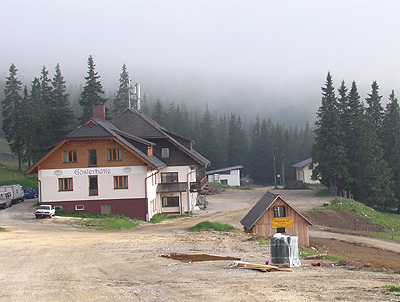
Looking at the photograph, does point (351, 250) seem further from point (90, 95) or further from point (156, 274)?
point (90, 95)

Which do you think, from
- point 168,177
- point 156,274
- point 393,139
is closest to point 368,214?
point 393,139

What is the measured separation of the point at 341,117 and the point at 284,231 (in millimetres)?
39456

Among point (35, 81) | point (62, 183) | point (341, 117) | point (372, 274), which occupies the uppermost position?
point (35, 81)

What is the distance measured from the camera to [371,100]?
74.3 metres

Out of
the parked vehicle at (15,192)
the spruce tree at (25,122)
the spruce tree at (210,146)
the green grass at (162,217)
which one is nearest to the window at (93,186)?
the green grass at (162,217)

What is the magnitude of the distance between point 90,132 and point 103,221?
951 centimetres

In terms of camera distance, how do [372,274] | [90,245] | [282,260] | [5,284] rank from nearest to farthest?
1. [5,284]
2. [372,274]
3. [282,260]
4. [90,245]

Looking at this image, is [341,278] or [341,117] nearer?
[341,278]

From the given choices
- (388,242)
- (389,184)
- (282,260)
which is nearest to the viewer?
(282,260)

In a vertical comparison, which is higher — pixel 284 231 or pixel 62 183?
pixel 62 183

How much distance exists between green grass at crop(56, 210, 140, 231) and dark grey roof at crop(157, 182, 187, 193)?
8386 millimetres

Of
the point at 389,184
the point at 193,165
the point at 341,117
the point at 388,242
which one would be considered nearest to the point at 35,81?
the point at 193,165

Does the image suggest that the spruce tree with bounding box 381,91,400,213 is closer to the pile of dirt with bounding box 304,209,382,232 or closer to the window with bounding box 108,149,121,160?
the pile of dirt with bounding box 304,209,382,232

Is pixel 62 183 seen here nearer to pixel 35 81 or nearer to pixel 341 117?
pixel 341 117
